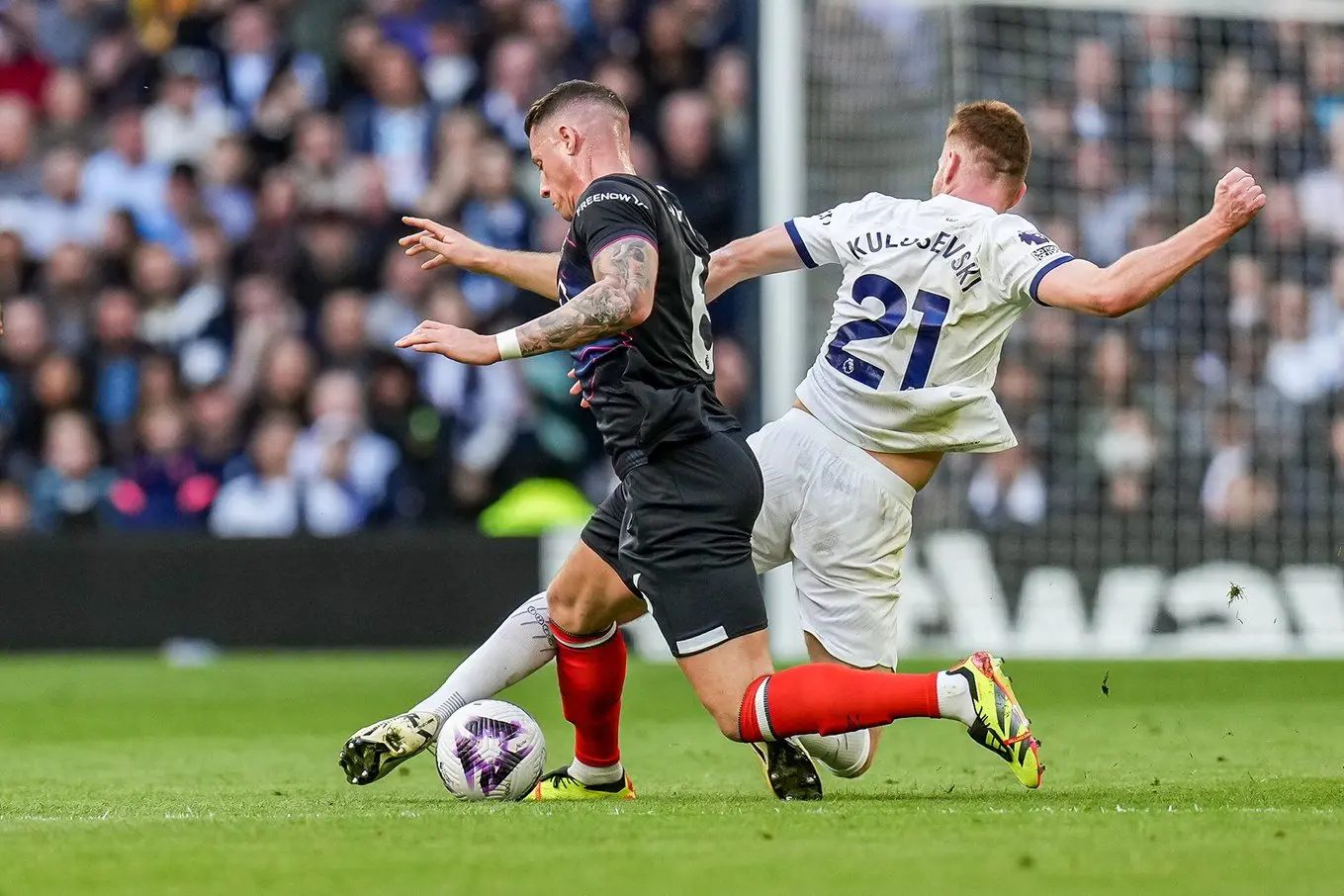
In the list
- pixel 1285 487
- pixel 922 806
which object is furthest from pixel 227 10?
pixel 922 806

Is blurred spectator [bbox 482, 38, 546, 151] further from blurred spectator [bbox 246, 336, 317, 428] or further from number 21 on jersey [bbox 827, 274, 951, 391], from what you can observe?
number 21 on jersey [bbox 827, 274, 951, 391]

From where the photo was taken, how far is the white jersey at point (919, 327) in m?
5.46

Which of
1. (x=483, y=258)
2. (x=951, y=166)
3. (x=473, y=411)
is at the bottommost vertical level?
(x=473, y=411)

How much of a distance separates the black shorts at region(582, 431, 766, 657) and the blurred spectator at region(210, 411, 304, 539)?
7.94 metres

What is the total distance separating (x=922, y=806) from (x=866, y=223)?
5.66 feet

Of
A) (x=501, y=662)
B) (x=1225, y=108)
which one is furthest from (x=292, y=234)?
(x=501, y=662)

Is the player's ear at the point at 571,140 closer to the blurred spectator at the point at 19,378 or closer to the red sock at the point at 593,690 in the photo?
the red sock at the point at 593,690

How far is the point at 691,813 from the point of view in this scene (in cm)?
473

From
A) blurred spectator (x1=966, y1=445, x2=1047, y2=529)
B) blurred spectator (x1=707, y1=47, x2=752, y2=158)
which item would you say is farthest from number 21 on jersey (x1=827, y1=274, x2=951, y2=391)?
blurred spectator (x1=707, y1=47, x2=752, y2=158)

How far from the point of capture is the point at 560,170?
5.14m

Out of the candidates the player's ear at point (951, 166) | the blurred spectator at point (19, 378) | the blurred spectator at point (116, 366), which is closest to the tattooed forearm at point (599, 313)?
the player's ear at point (951, 166)

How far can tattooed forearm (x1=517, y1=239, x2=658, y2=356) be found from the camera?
468 cm

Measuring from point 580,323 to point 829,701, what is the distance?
1.11 m

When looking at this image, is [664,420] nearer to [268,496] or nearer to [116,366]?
[268,496]
